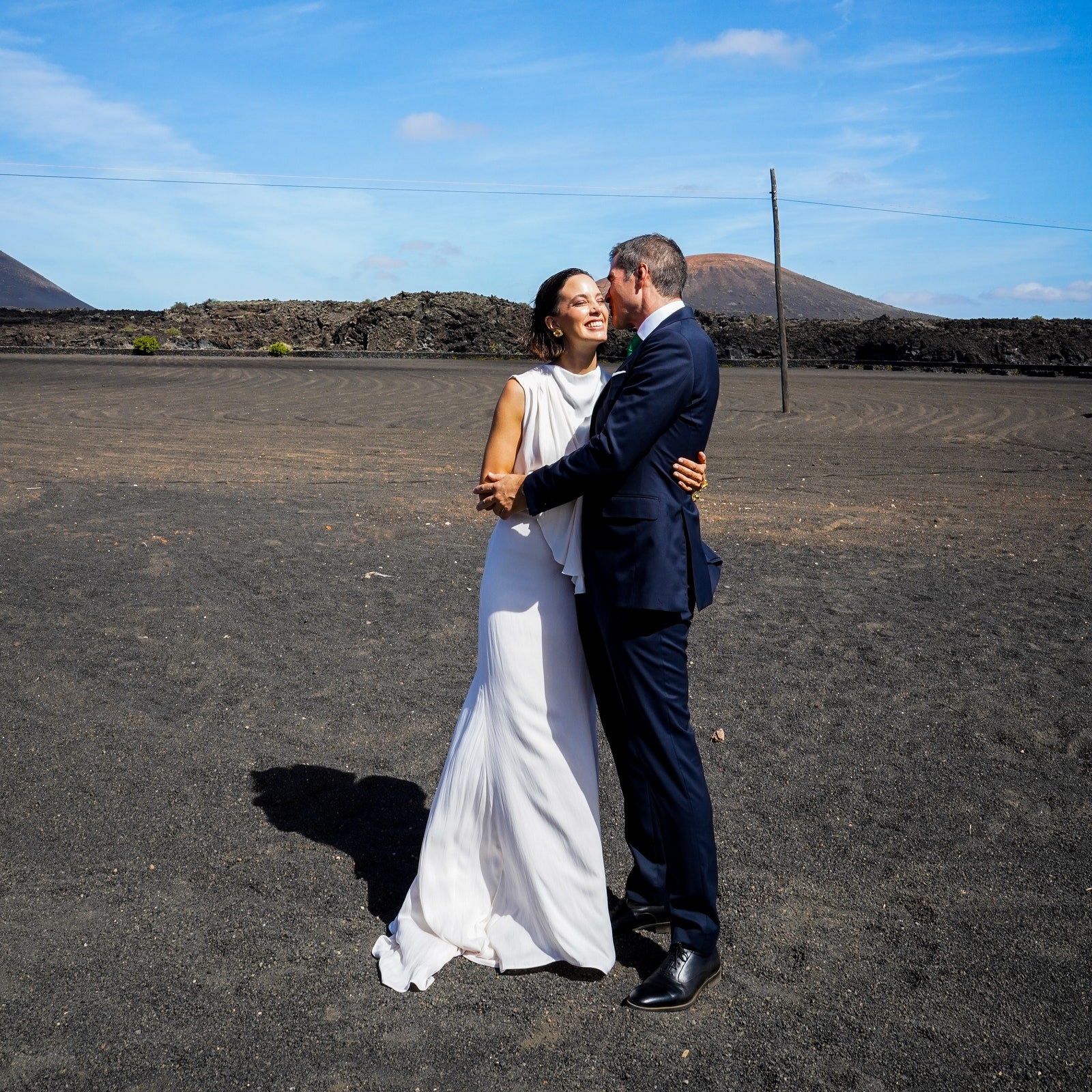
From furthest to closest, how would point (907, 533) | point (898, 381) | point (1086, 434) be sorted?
point (898, 381) < point (1086, 434) < point (907, 533)

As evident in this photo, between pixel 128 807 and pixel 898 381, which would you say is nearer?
pixel 128 807

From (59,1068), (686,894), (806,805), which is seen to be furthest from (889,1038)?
(59,1068)

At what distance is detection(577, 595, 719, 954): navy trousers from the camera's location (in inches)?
109

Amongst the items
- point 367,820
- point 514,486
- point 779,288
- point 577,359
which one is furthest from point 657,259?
point 779,288

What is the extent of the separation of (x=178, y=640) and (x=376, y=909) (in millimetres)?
3096

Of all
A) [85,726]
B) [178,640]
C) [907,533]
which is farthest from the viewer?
[907,533]

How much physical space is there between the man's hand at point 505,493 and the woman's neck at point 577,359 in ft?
1.13

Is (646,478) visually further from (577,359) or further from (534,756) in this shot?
(534,756)

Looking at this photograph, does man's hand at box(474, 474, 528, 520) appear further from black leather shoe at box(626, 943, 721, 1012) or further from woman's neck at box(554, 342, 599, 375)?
black leather shoe at box(626, 943, 721, 1012)

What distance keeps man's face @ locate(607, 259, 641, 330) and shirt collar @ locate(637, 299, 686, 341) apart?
0.04 metres

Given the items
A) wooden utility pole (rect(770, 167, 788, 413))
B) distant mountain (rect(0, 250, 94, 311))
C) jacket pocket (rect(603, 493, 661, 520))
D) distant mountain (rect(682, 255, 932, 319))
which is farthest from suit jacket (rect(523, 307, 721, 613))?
distant mountain (rect(0, 250, 94, 311))

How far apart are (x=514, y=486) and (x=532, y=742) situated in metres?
0.72

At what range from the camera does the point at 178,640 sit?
5.89m

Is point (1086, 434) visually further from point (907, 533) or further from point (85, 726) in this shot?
point (85, 726)
